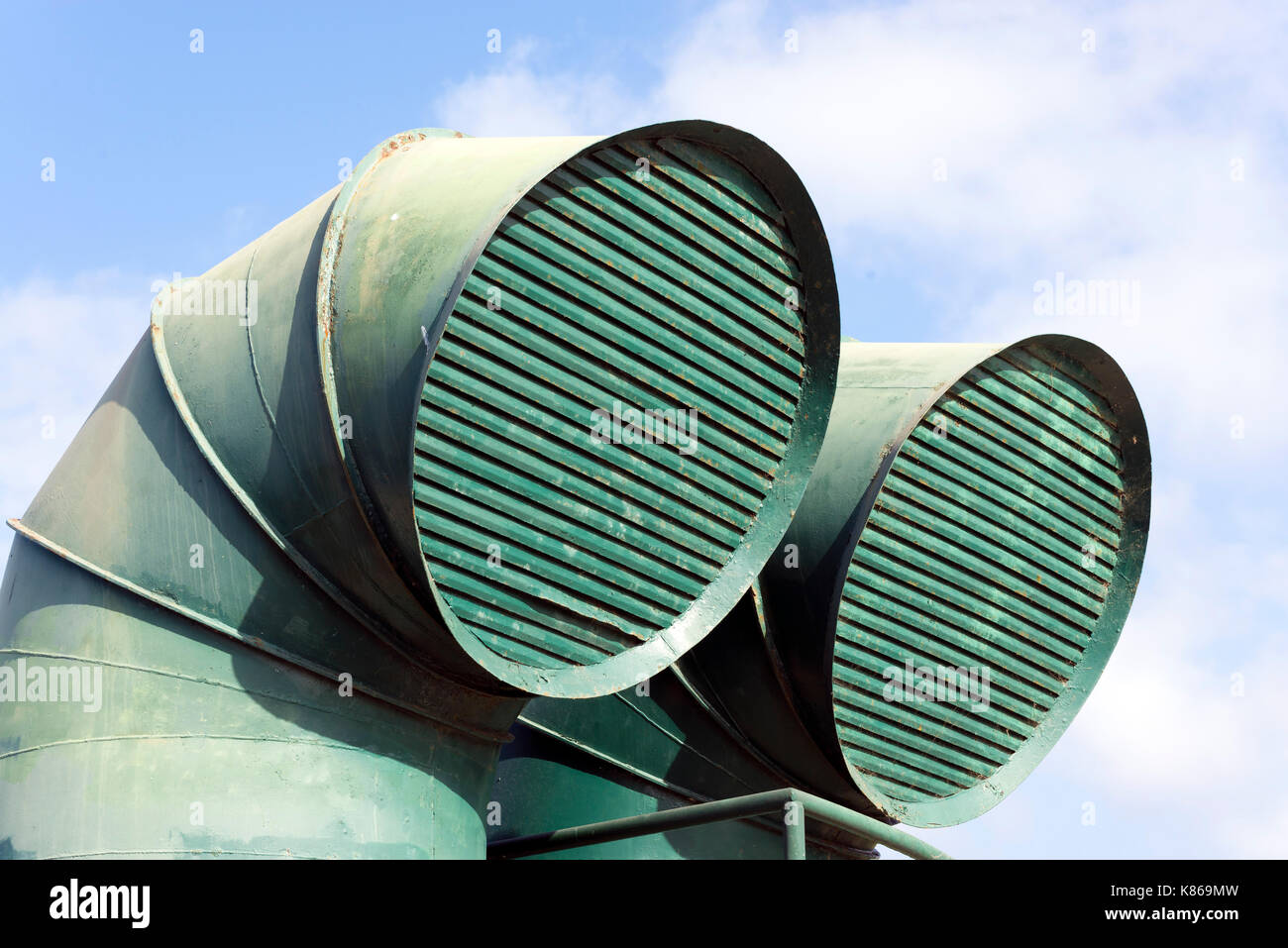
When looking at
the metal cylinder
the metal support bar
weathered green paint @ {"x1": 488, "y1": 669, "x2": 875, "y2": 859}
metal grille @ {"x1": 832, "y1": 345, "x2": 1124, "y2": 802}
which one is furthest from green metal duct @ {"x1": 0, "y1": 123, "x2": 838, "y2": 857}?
metal grille @ {"x1": 832, "y1": 345, "x2": 1124, "y2": 802}

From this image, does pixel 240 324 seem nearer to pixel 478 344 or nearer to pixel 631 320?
pixel 478 344

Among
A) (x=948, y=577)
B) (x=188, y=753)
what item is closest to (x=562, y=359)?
(x=188, y=753)

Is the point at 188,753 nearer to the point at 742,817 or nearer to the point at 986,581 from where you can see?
the point at 742,817

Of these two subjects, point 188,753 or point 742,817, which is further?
point 742,817

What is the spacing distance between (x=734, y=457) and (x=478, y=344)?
2017mm

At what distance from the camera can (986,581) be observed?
11.3 metres

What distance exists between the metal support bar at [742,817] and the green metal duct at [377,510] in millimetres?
663

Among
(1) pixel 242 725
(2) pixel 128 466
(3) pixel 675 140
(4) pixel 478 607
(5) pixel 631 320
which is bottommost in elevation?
(1) pixel 242 725

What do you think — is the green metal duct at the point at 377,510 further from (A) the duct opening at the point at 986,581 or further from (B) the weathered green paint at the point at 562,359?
(A) the duct opening at the point at 986,581

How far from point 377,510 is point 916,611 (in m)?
4.19

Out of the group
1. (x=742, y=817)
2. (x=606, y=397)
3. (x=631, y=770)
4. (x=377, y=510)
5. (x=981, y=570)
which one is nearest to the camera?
(x=377, y=510)

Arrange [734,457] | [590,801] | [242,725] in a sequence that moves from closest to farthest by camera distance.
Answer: [242,725] < [734,457] < [590,801]

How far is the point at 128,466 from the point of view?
28.2 feet
